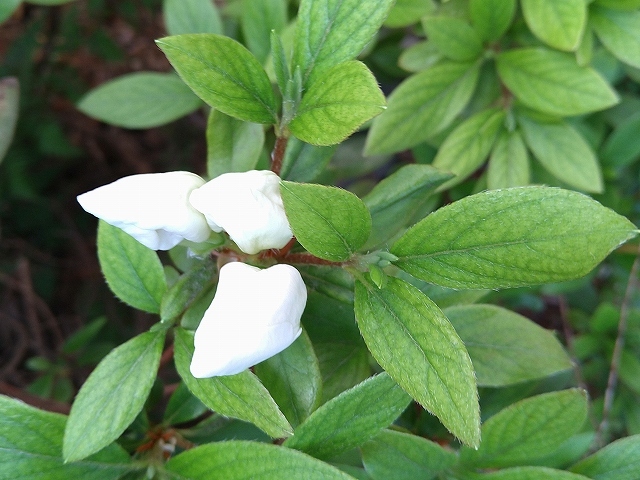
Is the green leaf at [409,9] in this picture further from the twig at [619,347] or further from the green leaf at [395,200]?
the twig at [619,347]

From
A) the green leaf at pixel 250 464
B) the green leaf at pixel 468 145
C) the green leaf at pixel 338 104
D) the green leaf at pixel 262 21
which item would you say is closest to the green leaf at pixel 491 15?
the green leaf at pixel 468 145

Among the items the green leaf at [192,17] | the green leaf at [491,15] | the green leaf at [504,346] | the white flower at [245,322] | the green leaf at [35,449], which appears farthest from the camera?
the green leaf at [192,17]

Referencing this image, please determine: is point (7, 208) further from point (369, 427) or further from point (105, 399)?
point (369, 427)

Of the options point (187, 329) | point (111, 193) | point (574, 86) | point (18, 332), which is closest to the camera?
point (111, 193)

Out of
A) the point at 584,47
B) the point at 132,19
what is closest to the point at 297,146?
the point at 584,47

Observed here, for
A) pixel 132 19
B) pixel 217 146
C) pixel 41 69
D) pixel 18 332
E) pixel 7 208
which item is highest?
pixel 217 146

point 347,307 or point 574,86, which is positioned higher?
point 574,86
